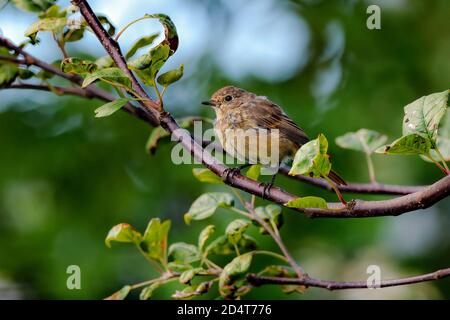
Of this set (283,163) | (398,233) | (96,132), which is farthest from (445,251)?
(96,132)

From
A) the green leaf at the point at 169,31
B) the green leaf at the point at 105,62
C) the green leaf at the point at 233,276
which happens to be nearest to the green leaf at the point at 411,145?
the green leaf at the point at 233,276

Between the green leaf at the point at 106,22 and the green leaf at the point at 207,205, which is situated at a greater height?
the green leaf at the point at 106,22

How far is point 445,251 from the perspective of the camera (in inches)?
211

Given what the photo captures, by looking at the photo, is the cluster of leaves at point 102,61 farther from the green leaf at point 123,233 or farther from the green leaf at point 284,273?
the green leaf at point 284,273

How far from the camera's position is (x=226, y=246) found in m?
2.44

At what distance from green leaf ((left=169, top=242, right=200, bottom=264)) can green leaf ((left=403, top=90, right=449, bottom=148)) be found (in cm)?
97

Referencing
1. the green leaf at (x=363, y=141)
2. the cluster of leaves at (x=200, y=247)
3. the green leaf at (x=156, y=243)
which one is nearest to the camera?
the cluster of leaves at (x=200, y=247)

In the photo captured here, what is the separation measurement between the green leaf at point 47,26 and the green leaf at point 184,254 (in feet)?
3.19

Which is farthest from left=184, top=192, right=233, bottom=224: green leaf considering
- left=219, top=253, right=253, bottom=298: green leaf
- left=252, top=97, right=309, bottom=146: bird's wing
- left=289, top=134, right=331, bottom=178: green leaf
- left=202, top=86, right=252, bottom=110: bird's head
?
left=202, top=86, right=252, bottom=110: bird's head

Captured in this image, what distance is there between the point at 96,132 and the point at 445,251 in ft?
10.3

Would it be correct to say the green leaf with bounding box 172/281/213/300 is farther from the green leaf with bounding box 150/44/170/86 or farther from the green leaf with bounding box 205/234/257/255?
the green leaf with bounding box 150/44/170/86

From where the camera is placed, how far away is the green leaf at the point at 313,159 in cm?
177

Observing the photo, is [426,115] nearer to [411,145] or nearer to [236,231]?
[411,145]

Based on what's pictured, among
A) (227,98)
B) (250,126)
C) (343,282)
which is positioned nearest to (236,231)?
(343,282)
